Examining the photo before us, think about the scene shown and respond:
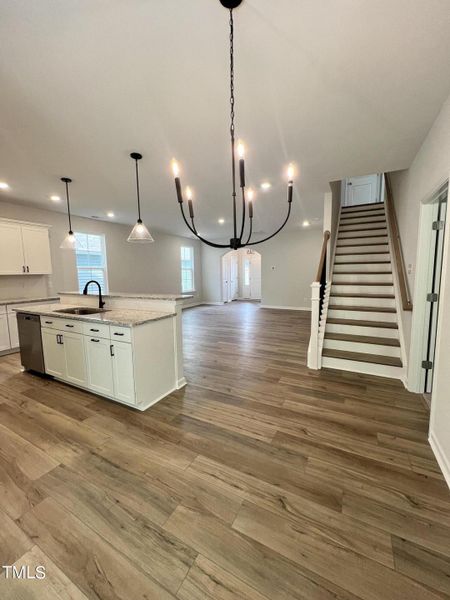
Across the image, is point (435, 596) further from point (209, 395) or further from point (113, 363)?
point (113, 363)

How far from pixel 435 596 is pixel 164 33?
317 centimetres

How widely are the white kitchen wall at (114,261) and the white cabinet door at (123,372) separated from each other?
3.78 metres

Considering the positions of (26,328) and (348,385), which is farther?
(26,328)

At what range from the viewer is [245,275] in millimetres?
12367

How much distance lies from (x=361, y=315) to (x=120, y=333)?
3.58 m

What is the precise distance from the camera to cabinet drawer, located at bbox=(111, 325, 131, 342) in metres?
2.42

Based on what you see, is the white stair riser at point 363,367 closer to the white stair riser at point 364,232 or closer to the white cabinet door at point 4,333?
the white stair riser at point 364,232

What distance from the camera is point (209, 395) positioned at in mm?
2836

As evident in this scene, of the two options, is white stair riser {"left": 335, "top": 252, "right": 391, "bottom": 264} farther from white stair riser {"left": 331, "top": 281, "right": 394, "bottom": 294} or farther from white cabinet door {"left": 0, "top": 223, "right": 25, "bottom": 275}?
white cabinet door {"left": 0, "top": 223, "right": 25, "bottom": 275}

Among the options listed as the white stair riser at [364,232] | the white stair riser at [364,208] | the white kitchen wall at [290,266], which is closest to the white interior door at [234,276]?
the white kitchen wall at [290,266]

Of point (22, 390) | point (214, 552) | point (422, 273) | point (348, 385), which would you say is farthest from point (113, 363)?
point (422, 273)

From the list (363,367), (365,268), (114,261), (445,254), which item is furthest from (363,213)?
(114,261)

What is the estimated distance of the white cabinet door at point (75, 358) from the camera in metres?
2.82

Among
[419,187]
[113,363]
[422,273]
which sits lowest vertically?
[113,363]
